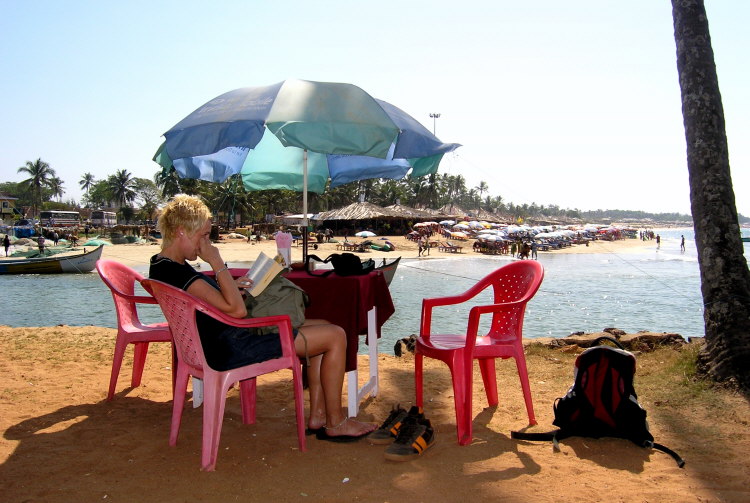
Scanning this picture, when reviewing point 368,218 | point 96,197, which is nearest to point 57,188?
point 96,197

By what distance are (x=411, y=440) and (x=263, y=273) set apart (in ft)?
3.65

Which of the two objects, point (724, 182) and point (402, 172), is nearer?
point (724, 182)

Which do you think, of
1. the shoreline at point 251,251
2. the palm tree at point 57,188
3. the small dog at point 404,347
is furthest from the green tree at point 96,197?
the small dog at point 404,347

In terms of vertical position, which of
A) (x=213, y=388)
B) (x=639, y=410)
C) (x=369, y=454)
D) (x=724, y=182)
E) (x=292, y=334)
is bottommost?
(x=369, y=454)

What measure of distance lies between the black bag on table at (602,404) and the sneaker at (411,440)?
511 millimetres

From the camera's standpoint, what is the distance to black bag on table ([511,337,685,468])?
2.95 metres

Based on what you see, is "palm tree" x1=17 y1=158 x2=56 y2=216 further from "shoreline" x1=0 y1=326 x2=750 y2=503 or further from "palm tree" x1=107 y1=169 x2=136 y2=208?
"shoreline" x1=0 y1=326 x2=750 y2=503

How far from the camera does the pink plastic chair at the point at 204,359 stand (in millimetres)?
2588

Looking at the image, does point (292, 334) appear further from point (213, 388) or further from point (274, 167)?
point (274, 167)

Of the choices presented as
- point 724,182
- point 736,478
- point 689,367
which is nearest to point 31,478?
point 736,478

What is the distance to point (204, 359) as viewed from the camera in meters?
2.64

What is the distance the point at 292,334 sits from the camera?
281cm

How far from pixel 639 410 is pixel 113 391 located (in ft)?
10.6

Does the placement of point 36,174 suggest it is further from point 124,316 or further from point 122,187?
point 124,316
